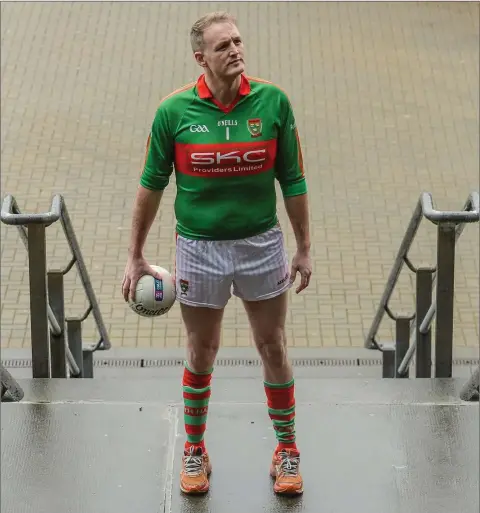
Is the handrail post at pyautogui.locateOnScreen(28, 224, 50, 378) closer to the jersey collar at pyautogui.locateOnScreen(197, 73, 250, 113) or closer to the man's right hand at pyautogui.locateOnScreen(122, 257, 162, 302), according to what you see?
the man's right hand at pyautogui.locateOnScreen(122, 257, 162, 302)

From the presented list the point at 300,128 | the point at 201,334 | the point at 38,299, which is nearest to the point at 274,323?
the point at 201,334

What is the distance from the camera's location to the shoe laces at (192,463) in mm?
4621

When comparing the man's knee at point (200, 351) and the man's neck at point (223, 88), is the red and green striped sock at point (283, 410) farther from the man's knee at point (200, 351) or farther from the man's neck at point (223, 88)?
the man's neck at point (223, 88)

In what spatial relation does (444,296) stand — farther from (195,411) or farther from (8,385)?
(8,385)

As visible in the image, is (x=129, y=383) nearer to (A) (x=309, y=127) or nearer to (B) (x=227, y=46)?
(B) (x=227, y=46)

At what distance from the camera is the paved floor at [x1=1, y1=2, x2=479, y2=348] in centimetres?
871

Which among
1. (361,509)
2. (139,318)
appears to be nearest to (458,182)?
(139,318)

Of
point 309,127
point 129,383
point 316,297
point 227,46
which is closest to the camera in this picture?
point 227,46

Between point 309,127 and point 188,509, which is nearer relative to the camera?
point 188,509

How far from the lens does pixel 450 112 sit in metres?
11.9

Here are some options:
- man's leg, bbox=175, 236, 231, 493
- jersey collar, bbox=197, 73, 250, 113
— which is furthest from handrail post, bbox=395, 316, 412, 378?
jersey collar, bbox=197, 73, 250, 113

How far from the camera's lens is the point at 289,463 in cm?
462

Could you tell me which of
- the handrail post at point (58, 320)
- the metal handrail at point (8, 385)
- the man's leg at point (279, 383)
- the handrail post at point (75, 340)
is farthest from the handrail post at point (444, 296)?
the handrail post at point (75, 340)

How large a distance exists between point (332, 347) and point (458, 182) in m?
2.99
